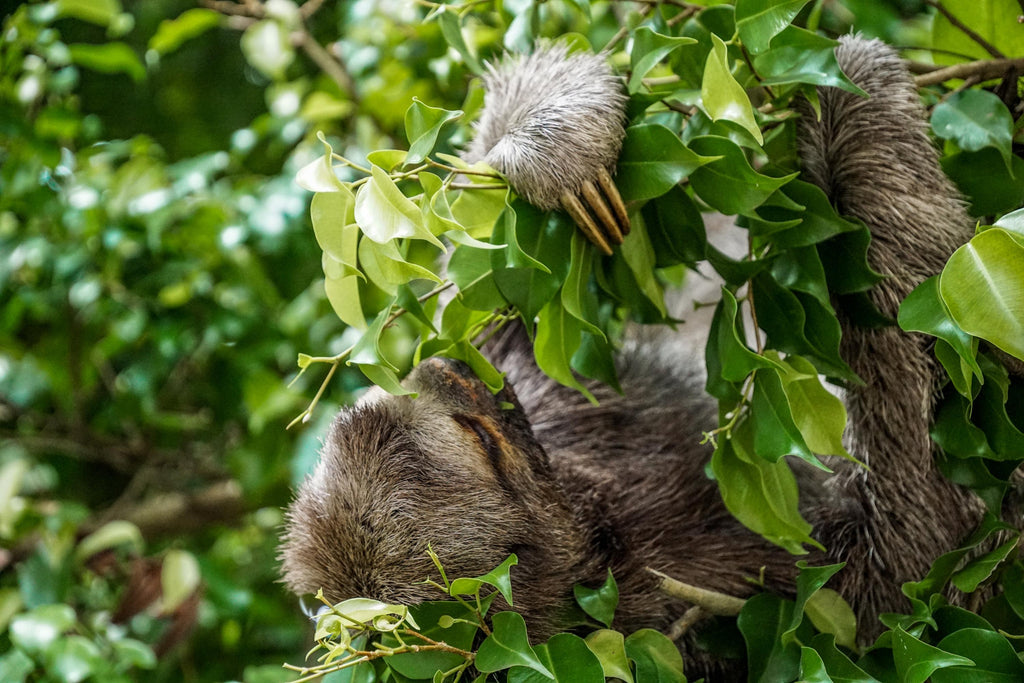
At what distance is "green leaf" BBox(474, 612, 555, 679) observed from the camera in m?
0.93

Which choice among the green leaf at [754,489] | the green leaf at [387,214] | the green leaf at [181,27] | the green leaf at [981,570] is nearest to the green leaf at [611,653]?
the green leaf at [754,489]

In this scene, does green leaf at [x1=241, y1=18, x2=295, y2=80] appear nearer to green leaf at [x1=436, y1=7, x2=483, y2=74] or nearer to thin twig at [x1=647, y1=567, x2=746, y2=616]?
green leaf at [x1=436, y1=7, x2=483, y2=74]

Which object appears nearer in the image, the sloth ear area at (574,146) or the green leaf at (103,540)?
the sloth ear area at (574,146)

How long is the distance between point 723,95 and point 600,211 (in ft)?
0.73

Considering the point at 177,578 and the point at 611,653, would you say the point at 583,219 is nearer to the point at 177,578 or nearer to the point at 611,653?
the point at 611,653

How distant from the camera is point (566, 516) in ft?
4.35

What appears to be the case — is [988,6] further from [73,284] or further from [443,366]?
[73,284]

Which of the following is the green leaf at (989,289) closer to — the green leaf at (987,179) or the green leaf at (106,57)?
the green leaf at (987,179)

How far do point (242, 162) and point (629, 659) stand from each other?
1.90 m

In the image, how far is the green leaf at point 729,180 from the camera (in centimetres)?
101

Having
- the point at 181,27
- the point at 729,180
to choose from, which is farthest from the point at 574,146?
the point at 181,27

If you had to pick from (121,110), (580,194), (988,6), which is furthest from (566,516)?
(121,110)

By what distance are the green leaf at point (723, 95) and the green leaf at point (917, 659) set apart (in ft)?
1.90

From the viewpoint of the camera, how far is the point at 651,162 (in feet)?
3.54
